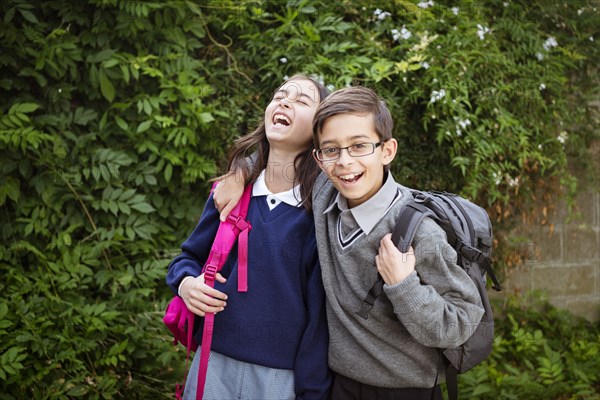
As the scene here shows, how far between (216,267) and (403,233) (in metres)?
0.58

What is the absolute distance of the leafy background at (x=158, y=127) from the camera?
11.1ft

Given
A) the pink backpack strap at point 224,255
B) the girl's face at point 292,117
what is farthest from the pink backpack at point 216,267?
the girl's face at point 292,117

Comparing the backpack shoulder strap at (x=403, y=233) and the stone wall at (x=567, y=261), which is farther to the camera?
the stone wall at (x=567, y=261)

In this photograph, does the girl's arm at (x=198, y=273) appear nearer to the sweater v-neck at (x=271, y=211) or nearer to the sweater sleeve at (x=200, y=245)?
the sweater sleeve at (x=200, y=245)

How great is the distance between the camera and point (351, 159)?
186cm

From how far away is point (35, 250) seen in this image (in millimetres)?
3377

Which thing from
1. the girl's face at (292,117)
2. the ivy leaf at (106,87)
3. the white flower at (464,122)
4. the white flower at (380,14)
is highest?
the white flower at (380,14)

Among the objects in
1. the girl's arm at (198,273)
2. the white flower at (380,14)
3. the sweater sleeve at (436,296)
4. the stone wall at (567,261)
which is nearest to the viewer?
the sweater sleeve at (436,296)

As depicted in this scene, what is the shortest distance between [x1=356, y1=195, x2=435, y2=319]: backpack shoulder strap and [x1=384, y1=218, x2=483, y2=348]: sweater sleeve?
0.03m

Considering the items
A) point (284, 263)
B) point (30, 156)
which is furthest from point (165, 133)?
point (284, 263)

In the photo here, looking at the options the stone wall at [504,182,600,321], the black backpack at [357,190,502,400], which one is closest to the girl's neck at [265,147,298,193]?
the black backpack at [357,190,502,400]

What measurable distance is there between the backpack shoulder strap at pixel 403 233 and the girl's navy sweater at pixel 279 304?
0.20 m

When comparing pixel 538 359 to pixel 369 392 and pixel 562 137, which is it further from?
pixel 369 392

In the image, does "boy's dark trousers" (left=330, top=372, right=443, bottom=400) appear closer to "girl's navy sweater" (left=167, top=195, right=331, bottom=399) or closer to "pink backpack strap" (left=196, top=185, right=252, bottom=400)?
"girl's navy sweater" (left=167, top=195, right=331, bottom=399)
